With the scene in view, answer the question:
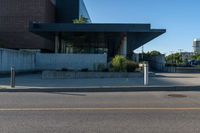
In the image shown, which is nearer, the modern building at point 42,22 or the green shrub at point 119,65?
the green shrub at point 119,65

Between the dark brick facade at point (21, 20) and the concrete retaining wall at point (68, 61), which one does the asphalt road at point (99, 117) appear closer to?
the concrete retaining wall at point (68, 61)

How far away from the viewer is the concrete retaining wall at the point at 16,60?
99.3 ft

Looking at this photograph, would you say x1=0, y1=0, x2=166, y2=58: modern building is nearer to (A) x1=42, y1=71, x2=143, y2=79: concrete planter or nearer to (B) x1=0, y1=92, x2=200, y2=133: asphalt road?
(A) x1=42, y1=71, x2=143, y2=79: concrete planter

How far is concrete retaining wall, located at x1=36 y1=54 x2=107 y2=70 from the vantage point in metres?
36.9

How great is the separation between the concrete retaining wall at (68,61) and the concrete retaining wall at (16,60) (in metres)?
1.07

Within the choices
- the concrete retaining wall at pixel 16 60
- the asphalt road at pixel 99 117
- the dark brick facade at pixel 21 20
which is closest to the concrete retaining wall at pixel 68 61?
the concrete retaining wall at pixel 16 60

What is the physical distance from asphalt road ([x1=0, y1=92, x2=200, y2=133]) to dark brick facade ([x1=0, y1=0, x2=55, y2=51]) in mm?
46668

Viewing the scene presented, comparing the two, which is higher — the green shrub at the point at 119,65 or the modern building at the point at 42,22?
the modern building at the point at 42,22

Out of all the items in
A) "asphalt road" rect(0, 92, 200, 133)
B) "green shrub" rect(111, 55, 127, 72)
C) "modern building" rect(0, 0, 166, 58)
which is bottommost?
"asphalt road" rect(0, 92, 200, 133)

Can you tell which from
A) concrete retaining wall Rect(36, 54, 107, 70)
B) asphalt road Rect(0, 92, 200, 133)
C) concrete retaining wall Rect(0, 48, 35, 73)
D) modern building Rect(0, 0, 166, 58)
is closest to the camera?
asphalt road Rect(0, 92, 200, 133)

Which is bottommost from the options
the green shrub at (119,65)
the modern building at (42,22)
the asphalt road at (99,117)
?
the asphalt road at (99,117)

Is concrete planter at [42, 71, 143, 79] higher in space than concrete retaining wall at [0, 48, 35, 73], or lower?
lower

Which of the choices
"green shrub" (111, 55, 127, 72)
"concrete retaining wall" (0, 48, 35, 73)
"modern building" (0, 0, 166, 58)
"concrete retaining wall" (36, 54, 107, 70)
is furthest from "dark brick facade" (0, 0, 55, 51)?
"green shrub" (111, 55, 127, 72)

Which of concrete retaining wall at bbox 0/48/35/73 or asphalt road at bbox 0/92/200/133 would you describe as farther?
concrete retaining wall at bbox 0/48/35/73
